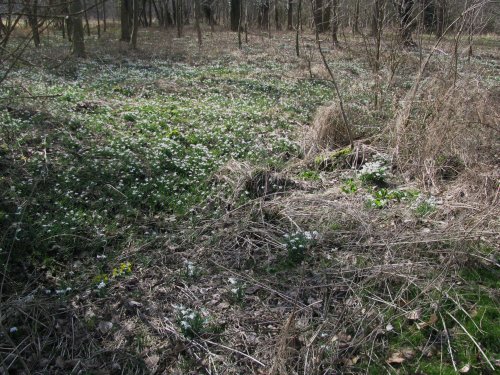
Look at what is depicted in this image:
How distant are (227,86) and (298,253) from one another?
372 inches

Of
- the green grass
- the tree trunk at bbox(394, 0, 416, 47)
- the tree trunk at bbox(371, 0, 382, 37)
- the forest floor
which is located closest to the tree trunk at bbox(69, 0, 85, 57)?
the green grass

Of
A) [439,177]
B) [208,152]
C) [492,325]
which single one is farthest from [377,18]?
[492,325]

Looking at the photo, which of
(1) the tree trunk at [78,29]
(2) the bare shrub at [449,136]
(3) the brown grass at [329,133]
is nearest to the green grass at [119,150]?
(3) the brown grass at [329,133]

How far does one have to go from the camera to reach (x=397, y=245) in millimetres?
4766

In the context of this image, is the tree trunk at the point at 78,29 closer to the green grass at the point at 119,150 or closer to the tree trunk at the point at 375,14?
the green grass at the point at 119,150

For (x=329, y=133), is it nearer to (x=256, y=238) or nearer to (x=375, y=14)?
(x=375, y=14)

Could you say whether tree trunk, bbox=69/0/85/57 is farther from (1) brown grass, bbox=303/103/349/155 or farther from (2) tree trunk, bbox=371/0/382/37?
(1) brown grass, bbox=303/103/349/155

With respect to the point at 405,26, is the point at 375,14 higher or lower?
higher

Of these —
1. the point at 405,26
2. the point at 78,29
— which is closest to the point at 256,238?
the point at 405,26

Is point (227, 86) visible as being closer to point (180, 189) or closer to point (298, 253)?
point (180, 189)

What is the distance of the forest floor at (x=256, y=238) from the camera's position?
379 centimetres

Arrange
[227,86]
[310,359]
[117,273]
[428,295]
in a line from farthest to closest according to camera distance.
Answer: [227,86], [117,273], [428,295], [310,359]

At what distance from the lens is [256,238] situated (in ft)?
17.1

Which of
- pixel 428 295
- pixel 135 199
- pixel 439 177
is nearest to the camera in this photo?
pixel 428 295
